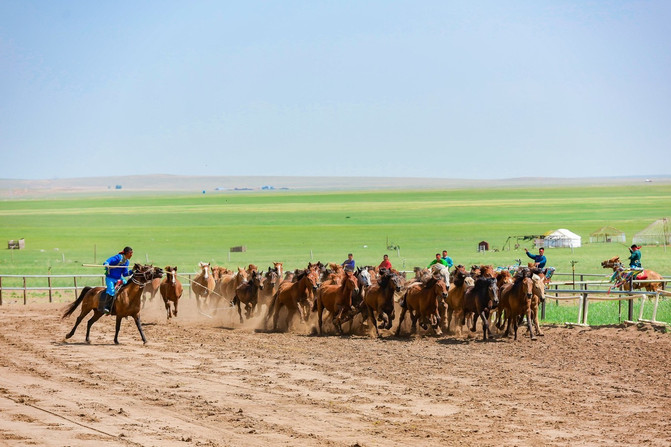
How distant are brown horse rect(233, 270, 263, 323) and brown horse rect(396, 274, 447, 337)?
4231mm

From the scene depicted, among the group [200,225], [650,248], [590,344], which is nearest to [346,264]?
[590,344]

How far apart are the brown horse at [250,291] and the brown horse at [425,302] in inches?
167

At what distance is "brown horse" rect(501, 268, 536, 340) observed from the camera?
64.0 feet

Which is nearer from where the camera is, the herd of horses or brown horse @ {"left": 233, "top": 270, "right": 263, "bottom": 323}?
the herd of horses

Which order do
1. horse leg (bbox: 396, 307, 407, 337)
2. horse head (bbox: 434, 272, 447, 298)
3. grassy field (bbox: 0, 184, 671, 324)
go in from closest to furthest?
horse head (bbox: 434, 272, 447, 298) → horse leg (bbox: 396, 307, 407, 337) → grassy field (bbox: 0, 184, 671, 324)

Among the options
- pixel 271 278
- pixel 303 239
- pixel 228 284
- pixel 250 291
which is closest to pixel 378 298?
pixel 271 278

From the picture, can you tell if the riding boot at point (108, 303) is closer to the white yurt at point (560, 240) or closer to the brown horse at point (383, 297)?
the brown horse at point (383, 297)

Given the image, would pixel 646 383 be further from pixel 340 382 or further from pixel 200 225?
pixel 200 225

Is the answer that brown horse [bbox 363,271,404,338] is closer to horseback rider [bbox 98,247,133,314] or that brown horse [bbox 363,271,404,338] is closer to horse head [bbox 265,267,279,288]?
horse head [bbox 265,267,279,288]

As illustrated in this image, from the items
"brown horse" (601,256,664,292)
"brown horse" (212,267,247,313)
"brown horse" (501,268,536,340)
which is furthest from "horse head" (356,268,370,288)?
"brown horse" (601,256,664,292)

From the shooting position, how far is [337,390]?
14125 millimetres

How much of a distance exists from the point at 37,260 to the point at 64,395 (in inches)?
1609

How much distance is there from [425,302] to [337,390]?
6626 millimetres

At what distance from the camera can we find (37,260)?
5244 cm
